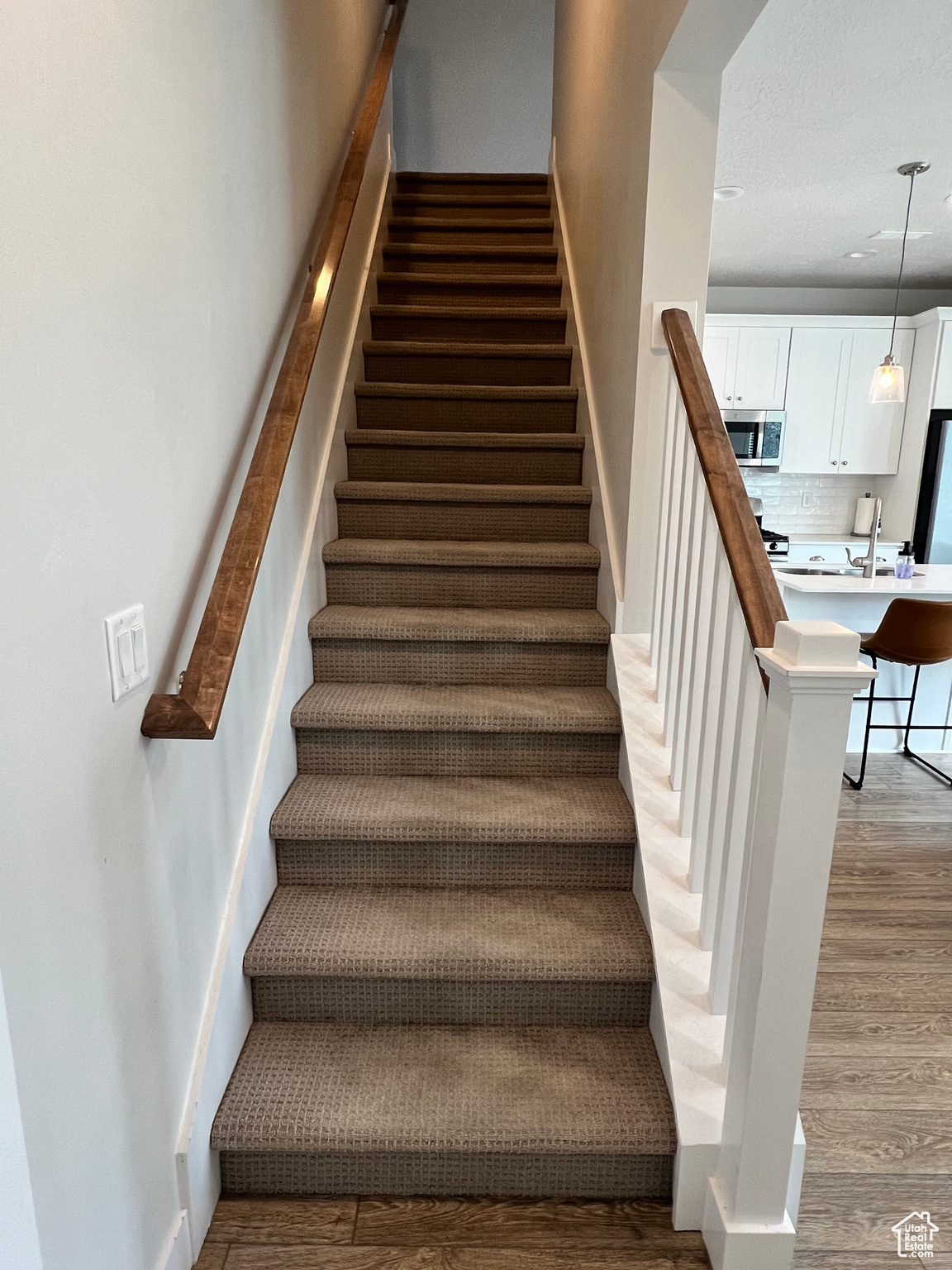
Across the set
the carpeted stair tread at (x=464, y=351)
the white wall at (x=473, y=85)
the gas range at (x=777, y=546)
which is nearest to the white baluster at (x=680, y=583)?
the carpeted stair tread at (x=464, y=351)

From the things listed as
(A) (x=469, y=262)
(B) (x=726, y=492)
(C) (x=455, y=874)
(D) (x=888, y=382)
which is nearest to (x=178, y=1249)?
(C) (x=455, y=874)

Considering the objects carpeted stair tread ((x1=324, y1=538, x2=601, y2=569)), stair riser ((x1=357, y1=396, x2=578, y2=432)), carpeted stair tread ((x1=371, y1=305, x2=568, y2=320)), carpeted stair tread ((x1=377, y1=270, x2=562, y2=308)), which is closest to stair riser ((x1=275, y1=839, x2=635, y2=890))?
carpeted stair tread ((x1=324, y1=538, x2=601, y2=569))

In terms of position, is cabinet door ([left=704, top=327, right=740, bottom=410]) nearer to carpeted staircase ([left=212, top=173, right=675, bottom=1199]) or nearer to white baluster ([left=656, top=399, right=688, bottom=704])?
carpeted staircase ([left=212, top=173, right=675, bottom=1199])

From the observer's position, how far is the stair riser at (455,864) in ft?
6.27

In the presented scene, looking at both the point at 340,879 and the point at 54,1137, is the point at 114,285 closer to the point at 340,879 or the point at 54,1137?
the point at 54,1137

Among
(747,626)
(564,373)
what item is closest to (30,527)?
(747,626)

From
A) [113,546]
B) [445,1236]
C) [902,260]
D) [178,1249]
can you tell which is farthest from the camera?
[902,260]

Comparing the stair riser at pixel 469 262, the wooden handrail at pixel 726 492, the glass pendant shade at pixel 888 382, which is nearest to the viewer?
the wooden handrail at pixel 726 492

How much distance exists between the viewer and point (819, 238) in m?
4.78

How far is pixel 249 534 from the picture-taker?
1.43 m

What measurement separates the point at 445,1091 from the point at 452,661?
116 centimetres

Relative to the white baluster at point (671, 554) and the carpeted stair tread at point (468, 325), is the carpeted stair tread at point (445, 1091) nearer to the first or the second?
the white baluster at point (671, 554)

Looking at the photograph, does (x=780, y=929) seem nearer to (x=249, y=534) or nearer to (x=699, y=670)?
(x=699, y=670)

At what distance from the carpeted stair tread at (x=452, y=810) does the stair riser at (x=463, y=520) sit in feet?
3.24
